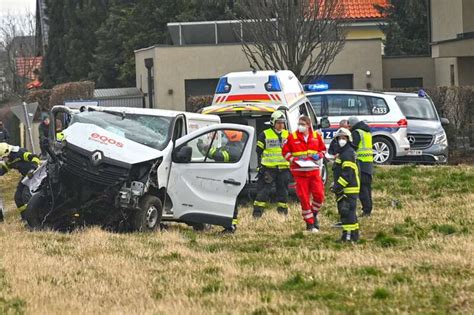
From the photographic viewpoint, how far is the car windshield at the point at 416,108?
81.2 feet

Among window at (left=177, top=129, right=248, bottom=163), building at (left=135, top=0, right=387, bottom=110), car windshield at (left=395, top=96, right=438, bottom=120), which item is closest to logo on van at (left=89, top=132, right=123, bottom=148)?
window at (left=177, top=129, right=248, bottom=163)

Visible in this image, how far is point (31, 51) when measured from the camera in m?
83.9

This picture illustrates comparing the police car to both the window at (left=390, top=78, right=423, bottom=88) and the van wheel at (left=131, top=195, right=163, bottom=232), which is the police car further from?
the window at (left=390, top=78, right=423, bottom=88)

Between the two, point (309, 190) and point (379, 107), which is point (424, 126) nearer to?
point (379, 107)

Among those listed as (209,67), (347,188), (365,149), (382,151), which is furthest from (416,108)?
(209,67)

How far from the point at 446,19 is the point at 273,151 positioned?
19.3m

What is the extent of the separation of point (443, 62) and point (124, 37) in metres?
16.0

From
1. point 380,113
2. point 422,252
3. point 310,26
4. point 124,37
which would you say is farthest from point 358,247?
point 124,37

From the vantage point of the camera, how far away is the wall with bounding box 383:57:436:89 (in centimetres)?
3869

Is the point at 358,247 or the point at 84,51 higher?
the point at 84,51

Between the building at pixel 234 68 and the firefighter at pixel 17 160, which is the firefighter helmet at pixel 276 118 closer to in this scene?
the firefighter at pixel 17 160

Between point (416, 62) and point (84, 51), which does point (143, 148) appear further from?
point (84, 51)

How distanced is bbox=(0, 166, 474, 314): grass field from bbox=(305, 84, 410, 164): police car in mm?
7511

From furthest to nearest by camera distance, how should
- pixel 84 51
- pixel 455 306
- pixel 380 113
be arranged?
pixel 84 51 → pixel 380 113 → pixel 455 306
